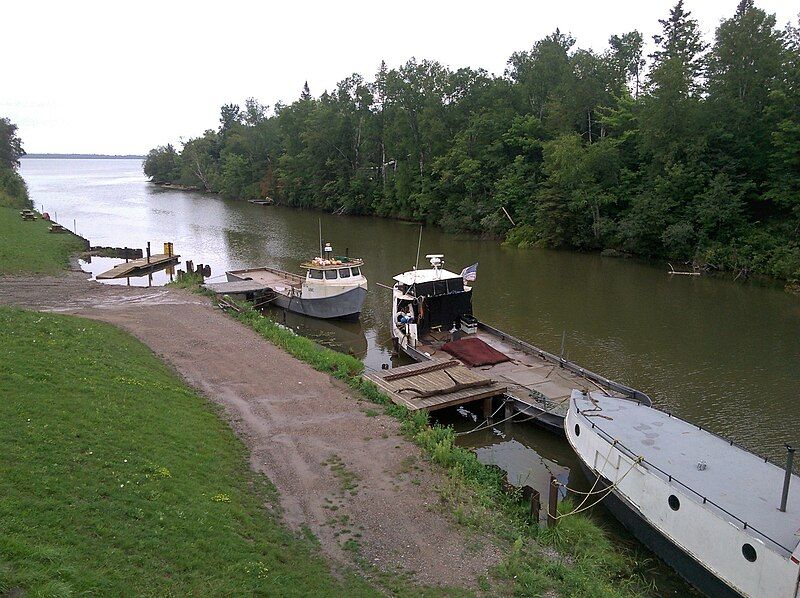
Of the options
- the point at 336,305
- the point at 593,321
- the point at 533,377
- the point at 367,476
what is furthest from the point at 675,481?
the point at 336,305

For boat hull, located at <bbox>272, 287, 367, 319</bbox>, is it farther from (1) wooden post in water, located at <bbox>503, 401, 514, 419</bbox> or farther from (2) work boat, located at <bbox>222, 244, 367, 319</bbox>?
(1) wooden post in water, located at <bbox>503, 401, 514, 419</bbox>

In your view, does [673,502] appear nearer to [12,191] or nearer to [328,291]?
[328,291]

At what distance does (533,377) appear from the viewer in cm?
2152

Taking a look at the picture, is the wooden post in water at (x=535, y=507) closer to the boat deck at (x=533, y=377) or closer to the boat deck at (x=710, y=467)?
the boat deck at (x=710, y=467)

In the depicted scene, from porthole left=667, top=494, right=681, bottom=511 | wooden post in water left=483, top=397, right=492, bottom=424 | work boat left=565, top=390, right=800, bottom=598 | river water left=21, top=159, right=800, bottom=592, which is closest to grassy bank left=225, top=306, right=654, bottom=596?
work boat left=565, top=390, right=800, bottom=598

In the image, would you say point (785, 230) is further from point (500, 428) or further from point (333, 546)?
point (333, 546)

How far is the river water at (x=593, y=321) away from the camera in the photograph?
19.5 m

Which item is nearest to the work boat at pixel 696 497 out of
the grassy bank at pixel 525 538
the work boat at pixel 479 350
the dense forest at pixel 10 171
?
the grassy bank at pixel 525 538

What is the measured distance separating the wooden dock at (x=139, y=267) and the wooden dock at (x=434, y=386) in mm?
25513

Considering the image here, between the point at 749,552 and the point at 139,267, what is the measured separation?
39957 mm

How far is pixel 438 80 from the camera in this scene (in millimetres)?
71438

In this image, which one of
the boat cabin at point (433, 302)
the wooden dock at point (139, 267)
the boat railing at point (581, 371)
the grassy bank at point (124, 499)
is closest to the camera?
the grassy bank at point (124, 499)

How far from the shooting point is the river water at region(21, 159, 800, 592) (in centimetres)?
1953

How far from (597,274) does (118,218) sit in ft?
206
